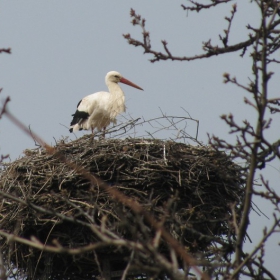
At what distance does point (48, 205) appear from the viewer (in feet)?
21.2

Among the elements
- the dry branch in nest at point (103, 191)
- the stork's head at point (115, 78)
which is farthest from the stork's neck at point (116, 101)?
the dry branch in nest at point (103, 191)

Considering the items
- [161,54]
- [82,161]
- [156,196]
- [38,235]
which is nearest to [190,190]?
[156,196]

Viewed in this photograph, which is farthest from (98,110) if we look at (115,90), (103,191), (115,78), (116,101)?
(103,191)

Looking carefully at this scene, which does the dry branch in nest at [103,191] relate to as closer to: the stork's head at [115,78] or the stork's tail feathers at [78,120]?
the stork's tail feathers at [78,120]

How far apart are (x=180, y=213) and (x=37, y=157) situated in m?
1.61

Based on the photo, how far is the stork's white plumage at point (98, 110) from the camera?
9.02 meters

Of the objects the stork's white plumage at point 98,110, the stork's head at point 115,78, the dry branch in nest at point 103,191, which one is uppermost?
the stork's head at point 115,78

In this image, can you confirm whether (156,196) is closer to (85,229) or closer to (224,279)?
(85,229)

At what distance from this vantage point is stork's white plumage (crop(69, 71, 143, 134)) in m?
9.02

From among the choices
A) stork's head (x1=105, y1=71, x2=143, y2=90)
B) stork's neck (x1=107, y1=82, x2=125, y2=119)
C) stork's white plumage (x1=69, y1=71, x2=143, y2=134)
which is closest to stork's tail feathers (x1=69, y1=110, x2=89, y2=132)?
stork's white plumage (x1=69, y1=71, x2=143, y2=134)

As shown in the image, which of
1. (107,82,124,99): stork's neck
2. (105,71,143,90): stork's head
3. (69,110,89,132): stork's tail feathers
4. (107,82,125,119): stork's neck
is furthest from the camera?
(105,71,143,90): stork's head

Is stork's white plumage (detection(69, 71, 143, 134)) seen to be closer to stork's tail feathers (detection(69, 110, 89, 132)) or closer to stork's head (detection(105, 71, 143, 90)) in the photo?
stork's tail feathers (detection(69, 110, 89, 132))

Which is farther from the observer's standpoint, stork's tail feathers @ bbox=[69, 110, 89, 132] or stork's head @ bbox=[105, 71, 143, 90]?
stork's head @ bbox=[105, 71, 143, 90]

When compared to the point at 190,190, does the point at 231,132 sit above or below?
below
